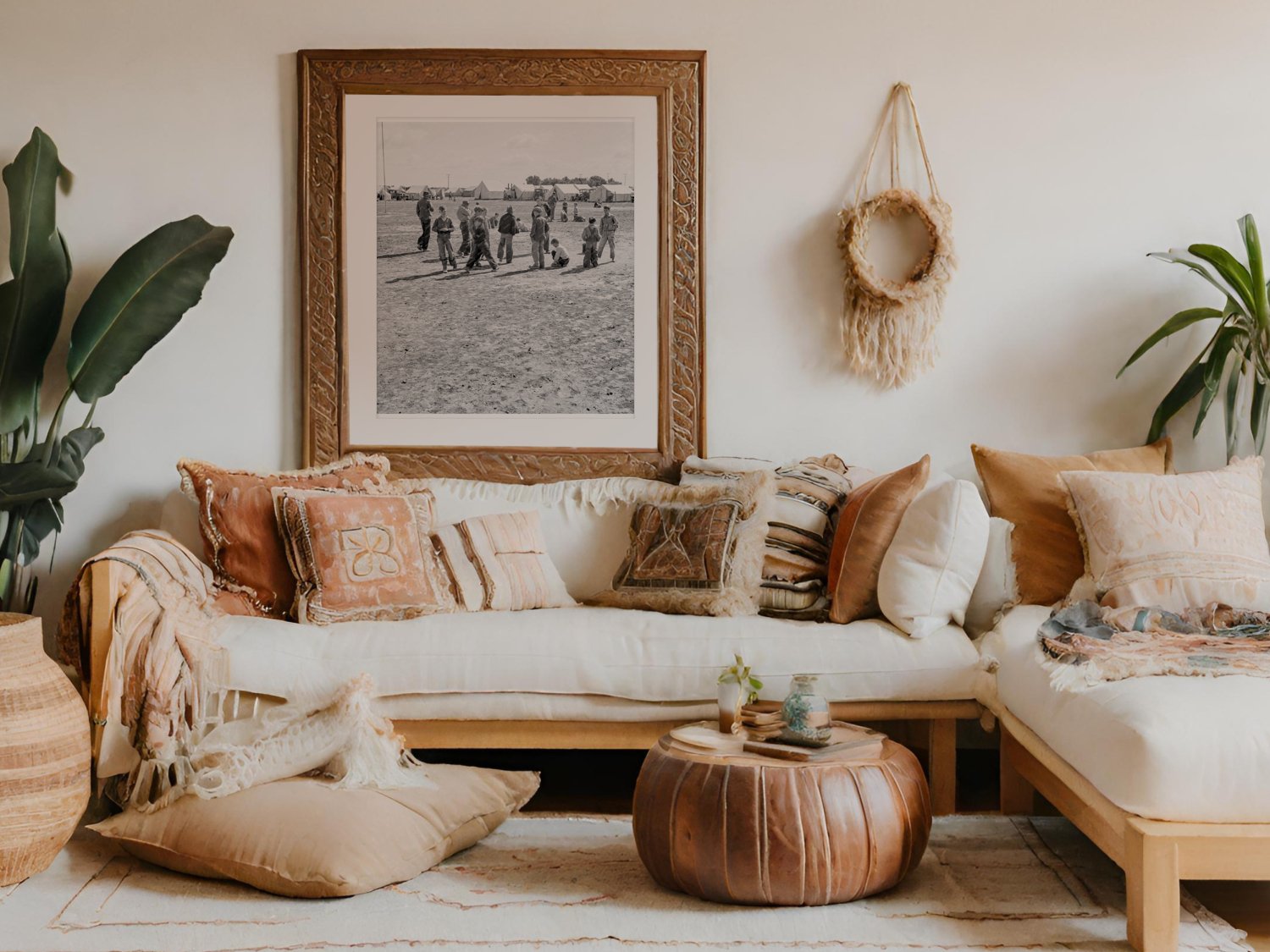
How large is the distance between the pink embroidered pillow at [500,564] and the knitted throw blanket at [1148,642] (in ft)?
4.51

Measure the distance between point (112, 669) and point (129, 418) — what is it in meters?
1.30

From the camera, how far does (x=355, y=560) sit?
10.4 ft

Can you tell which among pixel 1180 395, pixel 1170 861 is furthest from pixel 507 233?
pixel 1170 861

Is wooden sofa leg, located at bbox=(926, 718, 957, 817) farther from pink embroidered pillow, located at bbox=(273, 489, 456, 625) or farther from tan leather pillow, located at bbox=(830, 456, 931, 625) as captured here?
pink embroidered pillow, located at bbox=(273, 489, 456, 625)

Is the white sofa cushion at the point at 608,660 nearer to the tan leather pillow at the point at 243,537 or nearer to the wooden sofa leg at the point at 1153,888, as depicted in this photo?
the tan leather pillow at the point at 243,537

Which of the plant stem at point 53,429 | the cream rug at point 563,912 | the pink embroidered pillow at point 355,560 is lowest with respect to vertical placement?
the cream rug at point 563,912

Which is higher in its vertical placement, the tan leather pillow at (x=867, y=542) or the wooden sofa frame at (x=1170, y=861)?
the tan leather pillow at (x=867, y=542)

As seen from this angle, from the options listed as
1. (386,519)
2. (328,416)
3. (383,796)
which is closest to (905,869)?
(383,796)

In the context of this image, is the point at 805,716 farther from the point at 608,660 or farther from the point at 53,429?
the point at 53,429

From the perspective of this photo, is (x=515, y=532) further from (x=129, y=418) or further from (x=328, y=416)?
(x=129, y=418)

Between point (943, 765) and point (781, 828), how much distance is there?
93 centimetres

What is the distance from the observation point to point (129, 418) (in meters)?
3.74

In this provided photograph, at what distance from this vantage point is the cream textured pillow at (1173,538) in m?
2.91

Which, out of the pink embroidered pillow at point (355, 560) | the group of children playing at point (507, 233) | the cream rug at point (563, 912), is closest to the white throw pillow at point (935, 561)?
the cream rug at point (563, 912)
